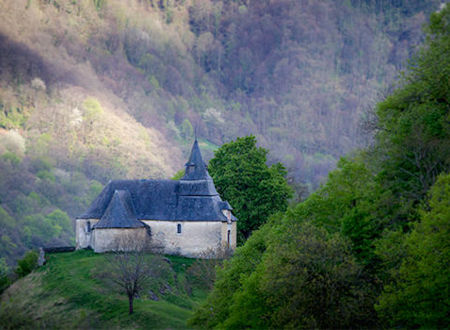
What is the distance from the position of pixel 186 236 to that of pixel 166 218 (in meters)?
2.56

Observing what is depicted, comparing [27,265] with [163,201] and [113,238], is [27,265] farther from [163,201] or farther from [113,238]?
[163,201]

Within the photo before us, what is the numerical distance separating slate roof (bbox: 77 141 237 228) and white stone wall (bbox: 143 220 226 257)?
54 centimetres

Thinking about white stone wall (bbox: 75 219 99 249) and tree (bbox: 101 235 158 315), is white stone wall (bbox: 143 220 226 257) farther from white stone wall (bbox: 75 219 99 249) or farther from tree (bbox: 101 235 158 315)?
white stone wall (bbox: 75 219 99 249)

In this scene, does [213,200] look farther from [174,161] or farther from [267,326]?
[174,161]

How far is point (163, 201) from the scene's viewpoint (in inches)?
2223

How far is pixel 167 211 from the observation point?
2185 inches

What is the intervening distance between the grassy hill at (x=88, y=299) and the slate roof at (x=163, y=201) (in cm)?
450

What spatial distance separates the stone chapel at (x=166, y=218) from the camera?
52875 millimetres

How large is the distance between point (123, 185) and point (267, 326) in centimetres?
3488

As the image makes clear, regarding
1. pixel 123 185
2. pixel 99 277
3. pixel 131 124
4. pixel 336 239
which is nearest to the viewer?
pixel 336 239

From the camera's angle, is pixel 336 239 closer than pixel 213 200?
Yes

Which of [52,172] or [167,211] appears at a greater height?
[52,172]

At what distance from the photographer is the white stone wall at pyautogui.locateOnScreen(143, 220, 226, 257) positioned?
2120 inches

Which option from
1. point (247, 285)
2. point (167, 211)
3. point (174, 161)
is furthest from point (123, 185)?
point (174, 161)
